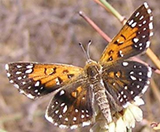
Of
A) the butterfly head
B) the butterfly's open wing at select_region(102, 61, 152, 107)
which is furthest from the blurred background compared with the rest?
the butterfly's open wing at select_region(102, 61, 152, 107)

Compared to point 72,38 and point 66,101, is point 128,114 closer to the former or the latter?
point 66,101

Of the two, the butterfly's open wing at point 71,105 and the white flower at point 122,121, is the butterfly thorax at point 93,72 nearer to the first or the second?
the butterfly's open wing at point 71,105

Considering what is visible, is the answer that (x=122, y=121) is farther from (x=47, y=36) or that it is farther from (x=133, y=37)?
(x=47, y=36)

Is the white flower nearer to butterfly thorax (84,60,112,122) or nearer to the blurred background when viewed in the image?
butterfly thorax (84,60,112,122)

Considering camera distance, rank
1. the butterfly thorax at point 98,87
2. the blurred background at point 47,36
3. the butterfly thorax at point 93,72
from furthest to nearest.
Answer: the blurred background at point 47,36 < the butterfly thorax at point 93,72 < the butterfly thorax at point 98,87

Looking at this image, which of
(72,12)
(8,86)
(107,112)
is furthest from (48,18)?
(107,112)

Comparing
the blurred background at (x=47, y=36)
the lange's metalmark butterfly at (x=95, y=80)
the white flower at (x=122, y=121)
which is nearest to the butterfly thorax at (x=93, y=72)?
the lange's metalmark butterfly at (x=95, y=80)
